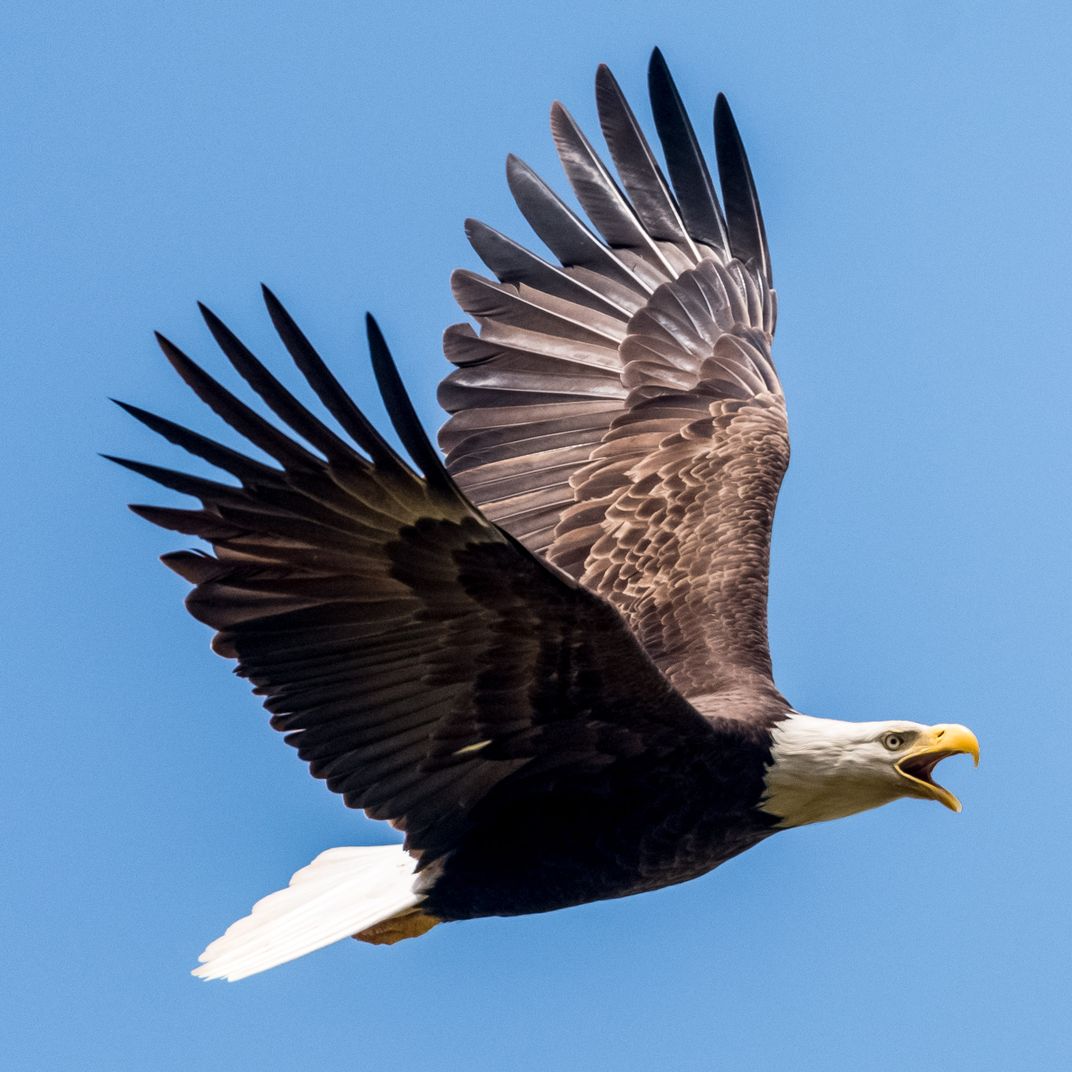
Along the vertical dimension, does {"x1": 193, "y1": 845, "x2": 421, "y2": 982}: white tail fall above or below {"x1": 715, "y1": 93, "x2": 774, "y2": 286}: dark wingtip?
below

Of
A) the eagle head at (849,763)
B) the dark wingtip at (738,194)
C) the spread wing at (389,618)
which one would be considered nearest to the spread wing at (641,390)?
the dark wingtip at (738,194)

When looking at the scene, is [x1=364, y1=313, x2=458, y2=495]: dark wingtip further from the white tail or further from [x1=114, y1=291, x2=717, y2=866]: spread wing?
the white tail

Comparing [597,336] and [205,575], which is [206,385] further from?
[597,336]

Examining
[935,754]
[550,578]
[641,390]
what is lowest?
[935,754]

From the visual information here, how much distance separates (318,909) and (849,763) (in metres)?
1.79

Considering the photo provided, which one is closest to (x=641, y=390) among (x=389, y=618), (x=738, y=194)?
(x=738, y=194)

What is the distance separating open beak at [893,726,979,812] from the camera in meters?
7.15

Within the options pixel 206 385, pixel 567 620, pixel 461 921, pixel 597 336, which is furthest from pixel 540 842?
pixel 597 336

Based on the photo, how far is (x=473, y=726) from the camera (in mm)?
6535

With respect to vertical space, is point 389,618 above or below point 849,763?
above

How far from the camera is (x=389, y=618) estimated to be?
623 centimetres

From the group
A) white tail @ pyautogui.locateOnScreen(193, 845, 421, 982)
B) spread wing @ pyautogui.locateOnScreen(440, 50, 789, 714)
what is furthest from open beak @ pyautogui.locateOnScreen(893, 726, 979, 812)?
white tail @ pyautogui.locateOnScreen(193, 845, 421, 982)

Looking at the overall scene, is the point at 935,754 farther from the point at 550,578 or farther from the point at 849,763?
the point at 550,578

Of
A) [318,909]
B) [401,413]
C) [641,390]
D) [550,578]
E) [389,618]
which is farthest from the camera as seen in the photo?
[641,390]
